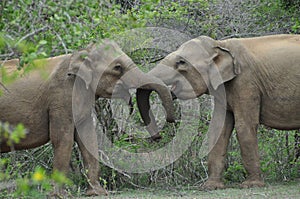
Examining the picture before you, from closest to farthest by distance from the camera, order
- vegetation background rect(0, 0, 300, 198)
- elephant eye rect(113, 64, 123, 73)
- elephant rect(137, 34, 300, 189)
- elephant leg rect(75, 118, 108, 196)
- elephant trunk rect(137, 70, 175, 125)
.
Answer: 1. elephant trunk rect(137, 70, 175, 125)
2. elephant eye rect(113, 64, 123, 73)
3. elephant leg rect(75, 118, 108, 196)
4. elephant rect(137, 34, 300, 189)
5. vegetation background rect(0, 0, 300, 198)

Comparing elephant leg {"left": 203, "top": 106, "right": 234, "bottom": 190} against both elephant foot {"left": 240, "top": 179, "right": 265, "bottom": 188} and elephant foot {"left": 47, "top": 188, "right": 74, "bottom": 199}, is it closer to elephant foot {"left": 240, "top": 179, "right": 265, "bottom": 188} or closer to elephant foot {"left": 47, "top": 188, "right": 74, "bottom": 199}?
elephant foot {"left": 240, "top": 179, "right": 265, "bottom": 188}

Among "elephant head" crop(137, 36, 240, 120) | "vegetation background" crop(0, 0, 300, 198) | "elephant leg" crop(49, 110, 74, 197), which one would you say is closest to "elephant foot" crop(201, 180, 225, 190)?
"vegetation background" crop(0, 0, 300, 198)

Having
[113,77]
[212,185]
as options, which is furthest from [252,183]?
[113,77]

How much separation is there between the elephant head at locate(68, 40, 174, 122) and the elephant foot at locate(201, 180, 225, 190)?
1.13m

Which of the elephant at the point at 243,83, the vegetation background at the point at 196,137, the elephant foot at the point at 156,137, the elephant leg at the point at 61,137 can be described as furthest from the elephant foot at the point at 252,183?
the elephant leg at the point at 61,137

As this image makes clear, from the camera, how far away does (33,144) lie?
384 inches

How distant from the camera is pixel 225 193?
9.46 m

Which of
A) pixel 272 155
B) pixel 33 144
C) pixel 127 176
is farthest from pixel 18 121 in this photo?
pixel 272 155

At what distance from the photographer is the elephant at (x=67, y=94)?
957 cm

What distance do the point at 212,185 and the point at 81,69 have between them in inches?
95.5

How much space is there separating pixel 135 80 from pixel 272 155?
2.97 m

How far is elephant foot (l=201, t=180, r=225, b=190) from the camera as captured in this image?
10234 millimetres

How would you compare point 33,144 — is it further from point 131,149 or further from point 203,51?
point 203,51

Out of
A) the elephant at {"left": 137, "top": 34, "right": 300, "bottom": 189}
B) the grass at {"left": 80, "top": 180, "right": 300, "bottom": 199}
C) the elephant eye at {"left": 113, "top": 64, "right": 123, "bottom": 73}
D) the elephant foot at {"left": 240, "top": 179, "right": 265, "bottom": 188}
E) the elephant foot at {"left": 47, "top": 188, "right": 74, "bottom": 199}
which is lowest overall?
the elephant foot at {"left": 240, "top": 179, "right": 265, "bottom": 188}
